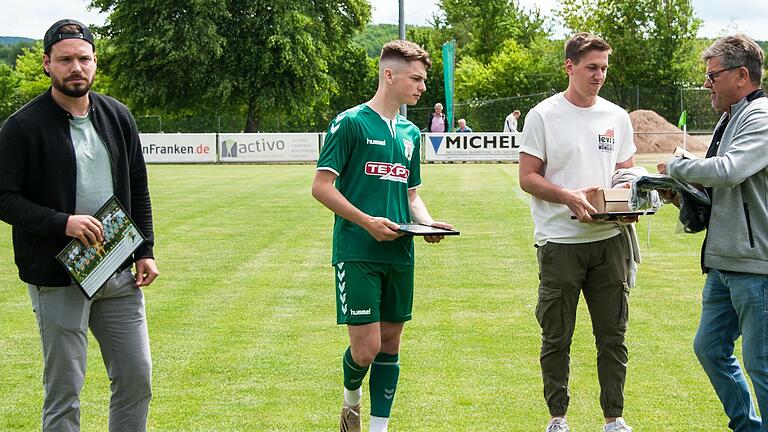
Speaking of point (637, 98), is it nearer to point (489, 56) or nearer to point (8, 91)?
point (489, 56)

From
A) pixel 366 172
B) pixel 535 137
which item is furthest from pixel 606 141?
pixel 366 172

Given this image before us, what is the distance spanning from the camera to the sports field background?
6.43 metres

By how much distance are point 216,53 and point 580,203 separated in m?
51.2

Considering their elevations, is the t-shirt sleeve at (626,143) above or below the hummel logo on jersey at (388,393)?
above

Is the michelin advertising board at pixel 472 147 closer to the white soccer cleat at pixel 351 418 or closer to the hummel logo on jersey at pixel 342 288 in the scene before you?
the white soccer cleat at pixel 351 418

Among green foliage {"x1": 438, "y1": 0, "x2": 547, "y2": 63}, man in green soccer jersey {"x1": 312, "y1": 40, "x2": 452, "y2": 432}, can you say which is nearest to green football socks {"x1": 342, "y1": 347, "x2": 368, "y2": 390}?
man in green soccer jersey {"x1": 312, "y1": 40, "x2": 452, "y2": 432}

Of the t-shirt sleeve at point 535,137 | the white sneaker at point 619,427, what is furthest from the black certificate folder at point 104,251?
the white sneaker at point 619,427

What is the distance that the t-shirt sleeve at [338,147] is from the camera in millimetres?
5500

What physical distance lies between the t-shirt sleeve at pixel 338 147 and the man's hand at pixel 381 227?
0.35 metres

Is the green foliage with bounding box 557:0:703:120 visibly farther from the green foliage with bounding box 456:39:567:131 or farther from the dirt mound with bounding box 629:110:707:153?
the dirt mound with bounding box 629:110:707:153

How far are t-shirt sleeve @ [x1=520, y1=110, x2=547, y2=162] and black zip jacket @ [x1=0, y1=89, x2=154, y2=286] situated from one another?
7.44ft

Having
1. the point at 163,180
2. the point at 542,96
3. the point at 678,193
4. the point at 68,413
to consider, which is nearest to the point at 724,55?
the point at 678,193

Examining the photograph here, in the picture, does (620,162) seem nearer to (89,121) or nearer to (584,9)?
(89,121)

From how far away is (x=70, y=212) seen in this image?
470 cm
